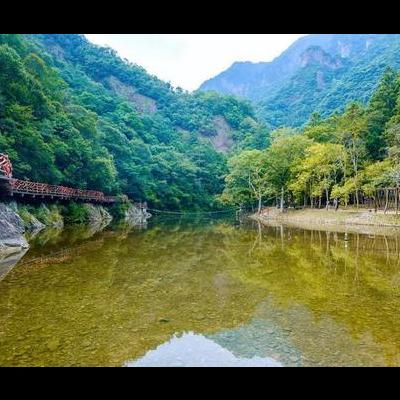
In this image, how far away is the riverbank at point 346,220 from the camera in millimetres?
31656

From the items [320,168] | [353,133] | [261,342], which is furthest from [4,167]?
[353,133]

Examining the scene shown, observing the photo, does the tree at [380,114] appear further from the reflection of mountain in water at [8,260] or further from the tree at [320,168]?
the reflection of mountain in water at [8,260]

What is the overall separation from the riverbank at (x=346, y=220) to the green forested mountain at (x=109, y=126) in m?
23.7

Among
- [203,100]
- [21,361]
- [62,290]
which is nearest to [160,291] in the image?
[62,290]

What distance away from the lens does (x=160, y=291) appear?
38.2 feet

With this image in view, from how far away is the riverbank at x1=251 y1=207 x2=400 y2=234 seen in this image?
31.7 metres

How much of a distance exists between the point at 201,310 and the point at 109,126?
181 feet

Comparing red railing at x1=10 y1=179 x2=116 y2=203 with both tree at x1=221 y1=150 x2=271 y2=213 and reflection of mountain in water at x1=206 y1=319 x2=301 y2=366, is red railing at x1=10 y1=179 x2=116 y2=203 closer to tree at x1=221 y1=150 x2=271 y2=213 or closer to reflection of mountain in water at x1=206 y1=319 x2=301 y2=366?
tree at x1=221 y1=150 x2=271 y2=213

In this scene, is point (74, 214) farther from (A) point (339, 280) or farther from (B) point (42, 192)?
(A) point (339, 280)

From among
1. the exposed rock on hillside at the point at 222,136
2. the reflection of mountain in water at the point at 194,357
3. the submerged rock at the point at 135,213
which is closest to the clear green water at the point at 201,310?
the reflection of mountain in water at the point at 194,357

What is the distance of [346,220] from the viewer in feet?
124

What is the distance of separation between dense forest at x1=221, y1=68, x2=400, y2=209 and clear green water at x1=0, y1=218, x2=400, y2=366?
24.2m
